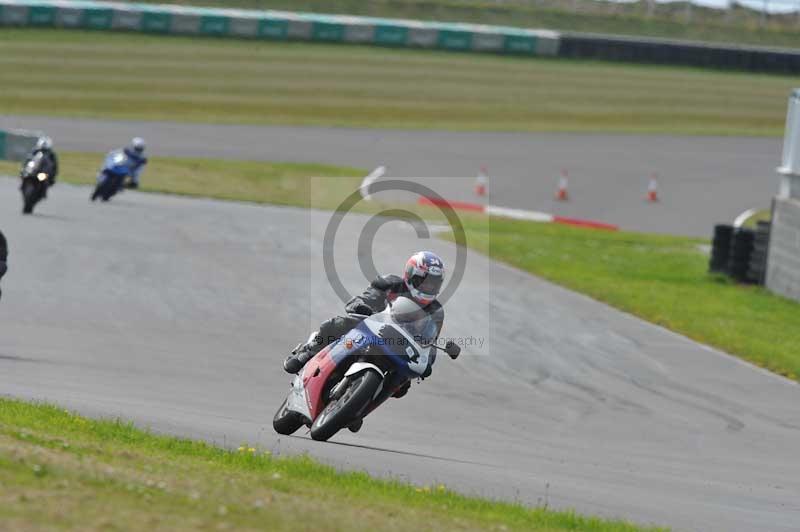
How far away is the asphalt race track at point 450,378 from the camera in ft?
35.2

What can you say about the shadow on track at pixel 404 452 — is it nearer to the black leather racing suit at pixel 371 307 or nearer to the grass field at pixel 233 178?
the black leather racing suit at pixel 371 307

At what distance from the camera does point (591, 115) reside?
188ft

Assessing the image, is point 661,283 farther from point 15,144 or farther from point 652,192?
point 15,144

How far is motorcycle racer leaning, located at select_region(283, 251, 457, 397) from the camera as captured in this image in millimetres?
10656

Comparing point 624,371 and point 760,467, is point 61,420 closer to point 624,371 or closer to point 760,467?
point 760,467

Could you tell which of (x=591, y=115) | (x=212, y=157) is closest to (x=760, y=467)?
(x=212, y=157)

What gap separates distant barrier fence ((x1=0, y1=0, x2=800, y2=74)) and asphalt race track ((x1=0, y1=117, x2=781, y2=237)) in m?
12.9

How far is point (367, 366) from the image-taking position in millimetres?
10539

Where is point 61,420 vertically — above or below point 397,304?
below

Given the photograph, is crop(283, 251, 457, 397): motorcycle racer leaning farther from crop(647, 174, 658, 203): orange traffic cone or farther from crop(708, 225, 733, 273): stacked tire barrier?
crop(647, 174, 658, 203): orange traffic cone

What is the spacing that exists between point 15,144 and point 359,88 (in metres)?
21.9

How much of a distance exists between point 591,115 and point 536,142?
25.6ft

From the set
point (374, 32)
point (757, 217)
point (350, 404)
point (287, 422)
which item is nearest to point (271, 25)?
point (374, 32)

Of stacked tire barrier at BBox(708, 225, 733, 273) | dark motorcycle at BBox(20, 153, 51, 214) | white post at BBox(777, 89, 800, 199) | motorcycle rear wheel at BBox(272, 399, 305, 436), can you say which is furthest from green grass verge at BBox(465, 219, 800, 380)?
dark motorcycle at BBox(20, 153, 51, 214)
